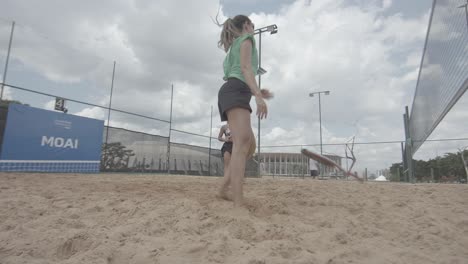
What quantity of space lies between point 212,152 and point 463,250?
13.5m

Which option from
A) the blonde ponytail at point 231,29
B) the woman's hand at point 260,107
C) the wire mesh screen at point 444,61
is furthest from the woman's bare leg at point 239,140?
the wire mesh screen at point 444,61

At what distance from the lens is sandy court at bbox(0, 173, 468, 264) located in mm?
1310

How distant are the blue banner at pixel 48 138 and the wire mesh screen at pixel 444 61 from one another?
8991 mm

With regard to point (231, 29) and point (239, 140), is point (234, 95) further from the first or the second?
point (231, 29)

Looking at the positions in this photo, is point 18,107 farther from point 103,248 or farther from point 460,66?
point 460,66

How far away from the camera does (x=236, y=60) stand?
232cm

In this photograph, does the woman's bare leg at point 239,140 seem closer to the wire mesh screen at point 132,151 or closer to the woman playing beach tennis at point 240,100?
the woman playing beach tennis at point 240,100

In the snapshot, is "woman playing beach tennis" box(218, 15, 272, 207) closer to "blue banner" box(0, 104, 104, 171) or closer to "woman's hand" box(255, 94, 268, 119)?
"woman's hand" box(255, 94, 268, 119)

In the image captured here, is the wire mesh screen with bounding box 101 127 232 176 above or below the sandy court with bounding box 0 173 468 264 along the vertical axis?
above

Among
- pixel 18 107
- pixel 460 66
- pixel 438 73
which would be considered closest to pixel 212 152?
pixel 18 107

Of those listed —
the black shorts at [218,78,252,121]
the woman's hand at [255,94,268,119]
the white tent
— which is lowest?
the white tent

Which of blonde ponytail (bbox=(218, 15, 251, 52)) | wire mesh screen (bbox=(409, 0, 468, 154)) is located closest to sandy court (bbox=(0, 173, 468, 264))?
blonde ponytail (bbox=(218, 15, 251, 52))

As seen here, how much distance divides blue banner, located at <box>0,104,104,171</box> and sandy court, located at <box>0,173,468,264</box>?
541 centimetres

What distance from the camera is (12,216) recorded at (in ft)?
5.98
